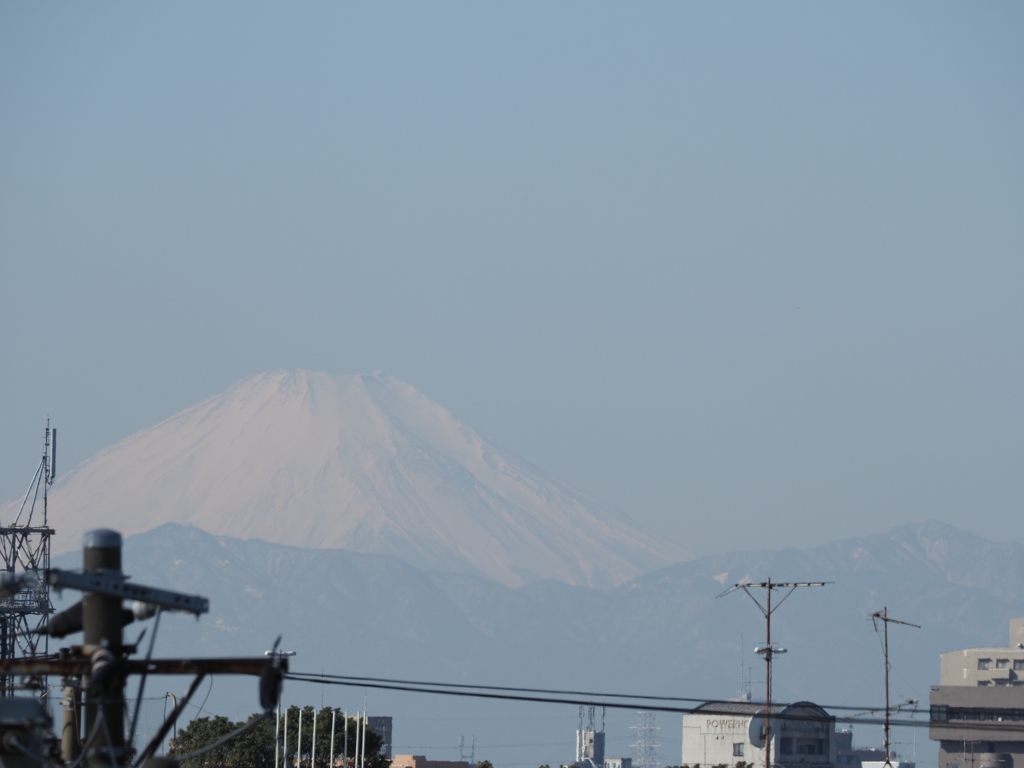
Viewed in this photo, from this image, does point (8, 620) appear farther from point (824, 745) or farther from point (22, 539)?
point (824, 745)

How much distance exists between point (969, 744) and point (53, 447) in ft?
408

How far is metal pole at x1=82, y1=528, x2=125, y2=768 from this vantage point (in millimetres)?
21359

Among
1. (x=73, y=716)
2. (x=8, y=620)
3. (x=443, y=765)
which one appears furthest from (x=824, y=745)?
(x=73, y=716)

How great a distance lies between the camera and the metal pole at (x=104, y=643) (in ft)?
70.1

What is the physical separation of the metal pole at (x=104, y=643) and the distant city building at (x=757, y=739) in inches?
3518

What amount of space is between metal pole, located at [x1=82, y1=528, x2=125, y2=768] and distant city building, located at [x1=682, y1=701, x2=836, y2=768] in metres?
89.4

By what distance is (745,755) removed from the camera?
462 feet

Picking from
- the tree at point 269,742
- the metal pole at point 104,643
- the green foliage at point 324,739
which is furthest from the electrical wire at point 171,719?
the green foliage at point 324,739

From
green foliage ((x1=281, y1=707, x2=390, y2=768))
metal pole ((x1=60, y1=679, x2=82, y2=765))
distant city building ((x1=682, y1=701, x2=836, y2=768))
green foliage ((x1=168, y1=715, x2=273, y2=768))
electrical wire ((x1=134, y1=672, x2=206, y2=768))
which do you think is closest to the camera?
electrical wire ((x1=134, y1=672, x2=206, y2=768))

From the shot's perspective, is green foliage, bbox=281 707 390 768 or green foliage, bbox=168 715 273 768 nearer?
green foliage, bbox=168 715 273 768

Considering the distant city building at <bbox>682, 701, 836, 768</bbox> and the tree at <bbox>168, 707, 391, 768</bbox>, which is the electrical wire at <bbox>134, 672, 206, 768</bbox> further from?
the distant city building at <bbox>682, 701, 836, 768</bbox>

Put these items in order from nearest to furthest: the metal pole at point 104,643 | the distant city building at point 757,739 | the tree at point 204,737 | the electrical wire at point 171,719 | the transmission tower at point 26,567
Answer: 1. the metal pole at point 104,643
2. the electrical wire at point 171,719
3. the transmission tower at point 26,567
4. the tree at point 204,737
5. the distant city building at point 757,739

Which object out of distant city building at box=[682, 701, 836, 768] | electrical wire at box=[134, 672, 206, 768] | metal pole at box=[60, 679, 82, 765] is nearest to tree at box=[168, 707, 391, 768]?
distant city building at box=[682, 701, 836, 768]

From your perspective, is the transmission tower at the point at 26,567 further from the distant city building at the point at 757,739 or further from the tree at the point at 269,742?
the distant city building at the point at 757,739
